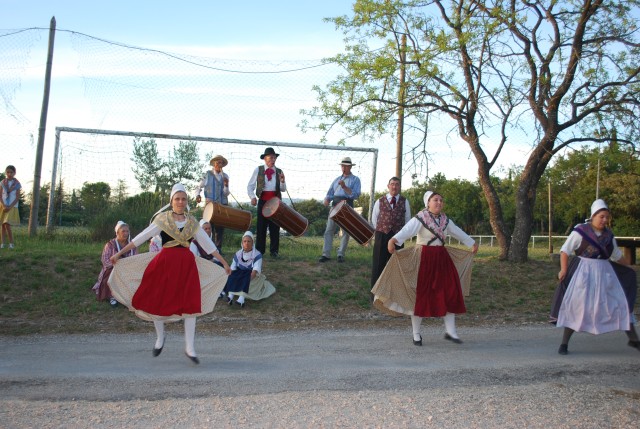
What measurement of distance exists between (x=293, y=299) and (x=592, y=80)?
793cm

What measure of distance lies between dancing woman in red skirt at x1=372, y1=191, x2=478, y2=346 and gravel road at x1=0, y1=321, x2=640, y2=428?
0.43 m

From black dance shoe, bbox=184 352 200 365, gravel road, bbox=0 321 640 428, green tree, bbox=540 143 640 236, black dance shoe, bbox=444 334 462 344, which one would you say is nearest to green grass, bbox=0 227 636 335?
gravel road, bbox=0 321 640 428

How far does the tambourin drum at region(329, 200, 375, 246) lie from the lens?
498 inches

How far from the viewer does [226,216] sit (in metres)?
12.4

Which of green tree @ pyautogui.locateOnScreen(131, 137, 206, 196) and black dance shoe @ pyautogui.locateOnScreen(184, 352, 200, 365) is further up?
green tree @ pyautogui.locateOnScreen(131, 137, 206, 196)

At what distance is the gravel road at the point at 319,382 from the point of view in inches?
204

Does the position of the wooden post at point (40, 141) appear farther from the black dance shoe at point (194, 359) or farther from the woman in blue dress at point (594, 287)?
the woman in blue dress at point (594, 287)

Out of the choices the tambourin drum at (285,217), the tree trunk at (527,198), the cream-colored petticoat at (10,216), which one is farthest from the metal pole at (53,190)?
the tree trunk at (527,198)

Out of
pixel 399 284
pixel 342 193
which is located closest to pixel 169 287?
pixel 399 284

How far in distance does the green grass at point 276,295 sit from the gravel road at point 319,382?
3.03ft

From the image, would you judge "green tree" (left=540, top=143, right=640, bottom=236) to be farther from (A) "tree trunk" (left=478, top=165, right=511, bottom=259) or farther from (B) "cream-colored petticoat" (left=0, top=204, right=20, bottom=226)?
(B) "cream-colored petticoat" (left=0, top=204, right=20, bottom=226)

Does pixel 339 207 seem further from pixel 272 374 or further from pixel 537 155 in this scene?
pixel 272 374

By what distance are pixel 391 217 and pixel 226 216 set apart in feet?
10.8

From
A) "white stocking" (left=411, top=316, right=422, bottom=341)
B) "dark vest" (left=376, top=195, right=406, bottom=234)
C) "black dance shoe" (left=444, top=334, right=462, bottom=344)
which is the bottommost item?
"black dance shoe" (left=444, top=334, right=462, bottom=344)
